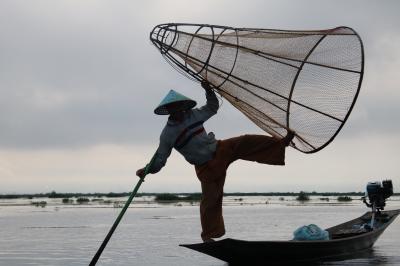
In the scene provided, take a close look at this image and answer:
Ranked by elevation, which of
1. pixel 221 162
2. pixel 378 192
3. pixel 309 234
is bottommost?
pixel 309 234

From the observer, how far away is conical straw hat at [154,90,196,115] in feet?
22.7

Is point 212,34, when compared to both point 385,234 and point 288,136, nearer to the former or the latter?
point 288,136

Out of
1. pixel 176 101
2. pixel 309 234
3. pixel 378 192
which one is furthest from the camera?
pixel 378 192

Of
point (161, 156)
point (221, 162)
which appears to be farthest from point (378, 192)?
point (161, 156)

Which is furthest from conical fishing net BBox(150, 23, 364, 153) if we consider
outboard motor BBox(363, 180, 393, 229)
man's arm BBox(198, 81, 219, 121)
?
outboard motor BBox(363, 180, 393, 229)

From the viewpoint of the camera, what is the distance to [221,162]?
23.3 feet

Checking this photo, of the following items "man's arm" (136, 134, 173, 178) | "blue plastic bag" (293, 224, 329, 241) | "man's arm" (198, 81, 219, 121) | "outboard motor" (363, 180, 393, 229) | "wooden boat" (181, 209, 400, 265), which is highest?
"man's arm" (198, 81, 219, 121)

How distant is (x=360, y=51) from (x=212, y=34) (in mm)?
1709

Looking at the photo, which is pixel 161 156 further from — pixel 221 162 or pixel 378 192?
pixel 378 192

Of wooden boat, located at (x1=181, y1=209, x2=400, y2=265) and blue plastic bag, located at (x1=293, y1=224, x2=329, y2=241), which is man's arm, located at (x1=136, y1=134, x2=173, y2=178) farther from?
blue plastic bag, located at (x1=293, y1=224, x2=329, y2=241)

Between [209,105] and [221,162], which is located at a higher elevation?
[209,105]

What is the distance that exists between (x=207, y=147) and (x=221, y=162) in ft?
0.81

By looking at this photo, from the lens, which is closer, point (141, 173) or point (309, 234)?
point (141, 173)

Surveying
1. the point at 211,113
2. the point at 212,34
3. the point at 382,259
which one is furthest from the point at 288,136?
the point at 382,259
